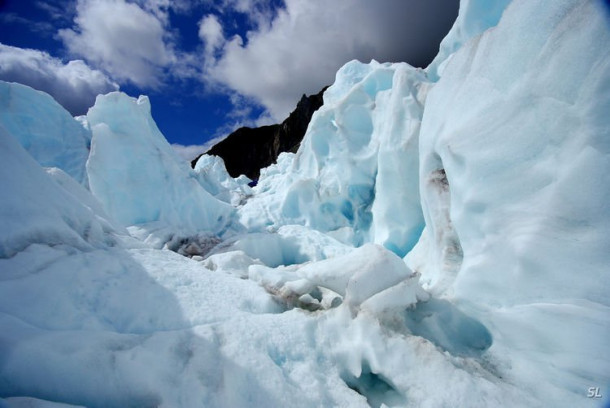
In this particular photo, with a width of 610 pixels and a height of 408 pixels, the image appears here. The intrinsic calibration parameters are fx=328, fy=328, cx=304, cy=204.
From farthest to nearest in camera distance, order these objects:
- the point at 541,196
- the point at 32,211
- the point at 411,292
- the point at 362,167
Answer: the point at 362,167
the point at 411,292
the point at 541,196
the point at 32,211

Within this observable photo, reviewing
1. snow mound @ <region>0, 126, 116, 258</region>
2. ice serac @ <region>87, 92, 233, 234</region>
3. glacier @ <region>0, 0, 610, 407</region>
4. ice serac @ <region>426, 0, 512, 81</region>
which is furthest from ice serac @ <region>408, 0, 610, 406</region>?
ice serac @ <region>87, 92, 233, 234</region>

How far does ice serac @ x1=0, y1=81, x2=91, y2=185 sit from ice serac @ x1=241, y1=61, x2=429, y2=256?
20.3 feet

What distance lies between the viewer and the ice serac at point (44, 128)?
9984mm

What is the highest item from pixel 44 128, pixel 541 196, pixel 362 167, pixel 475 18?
pixel 475 18

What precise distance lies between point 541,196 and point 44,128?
13.5 metres

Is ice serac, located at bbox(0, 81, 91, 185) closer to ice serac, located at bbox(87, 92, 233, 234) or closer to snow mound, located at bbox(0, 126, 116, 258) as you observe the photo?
ice serac, located at bbox(87, 92, 233, 234)

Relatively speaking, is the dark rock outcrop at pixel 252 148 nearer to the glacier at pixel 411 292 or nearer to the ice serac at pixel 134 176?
the ice serac at pixel 134 176

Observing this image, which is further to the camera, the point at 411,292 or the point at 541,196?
the point at 411,292

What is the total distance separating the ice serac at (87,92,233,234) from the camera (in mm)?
8727

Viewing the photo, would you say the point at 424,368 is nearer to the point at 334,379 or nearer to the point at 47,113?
the point at 334,379

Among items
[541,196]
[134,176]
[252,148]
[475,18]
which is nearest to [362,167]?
[475,18]

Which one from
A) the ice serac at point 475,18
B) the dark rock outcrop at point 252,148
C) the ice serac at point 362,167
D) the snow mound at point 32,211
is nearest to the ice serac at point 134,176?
the ice serac at point 362,167

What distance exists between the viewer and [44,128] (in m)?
10.8

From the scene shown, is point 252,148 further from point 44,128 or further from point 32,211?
point 32,211
